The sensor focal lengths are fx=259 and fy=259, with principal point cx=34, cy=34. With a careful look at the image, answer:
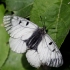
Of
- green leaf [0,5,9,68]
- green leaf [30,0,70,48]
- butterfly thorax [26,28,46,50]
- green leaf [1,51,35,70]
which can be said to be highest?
green leaf [30,0,70,48]

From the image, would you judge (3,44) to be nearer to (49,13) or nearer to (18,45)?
(18,45)

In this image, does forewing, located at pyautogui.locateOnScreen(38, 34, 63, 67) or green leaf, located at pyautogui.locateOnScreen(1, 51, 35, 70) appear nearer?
forewing, located at pyautogui.locateOnScreen(38, 34, 63, 67)

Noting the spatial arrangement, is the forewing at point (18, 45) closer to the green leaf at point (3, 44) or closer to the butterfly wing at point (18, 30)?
the butterfly wing at point (18, 30)

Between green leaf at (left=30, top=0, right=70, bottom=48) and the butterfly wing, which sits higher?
green leaf at (left=30, top=0, right=70, bottom=48)

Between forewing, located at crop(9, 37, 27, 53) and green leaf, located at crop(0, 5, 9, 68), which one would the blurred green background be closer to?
green leaf, located at crop(0, 5, 9, 68)

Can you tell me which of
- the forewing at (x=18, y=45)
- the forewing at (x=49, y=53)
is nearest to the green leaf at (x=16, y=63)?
the forewing at (x=18, y=45)

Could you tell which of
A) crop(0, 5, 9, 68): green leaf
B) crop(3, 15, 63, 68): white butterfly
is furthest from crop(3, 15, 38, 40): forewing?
crop(0, 5, 9, 68): green leaf

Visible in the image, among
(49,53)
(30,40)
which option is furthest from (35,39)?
(49,53)

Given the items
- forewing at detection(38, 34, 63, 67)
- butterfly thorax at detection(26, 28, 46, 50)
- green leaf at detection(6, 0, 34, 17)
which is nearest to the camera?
forewing at detection(38, 34, 63, 67)
